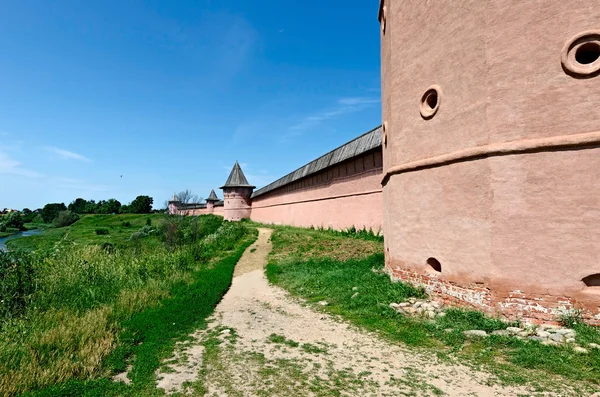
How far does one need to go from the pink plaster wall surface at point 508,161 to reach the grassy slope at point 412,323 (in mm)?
550

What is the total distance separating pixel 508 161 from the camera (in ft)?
14.7

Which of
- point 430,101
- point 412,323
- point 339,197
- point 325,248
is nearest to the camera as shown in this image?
point 412,323

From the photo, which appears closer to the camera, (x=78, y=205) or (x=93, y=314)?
(x=93, y=314)

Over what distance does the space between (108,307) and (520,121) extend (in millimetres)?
6551

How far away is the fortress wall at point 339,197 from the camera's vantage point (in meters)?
12.1

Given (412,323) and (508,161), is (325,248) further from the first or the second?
(508,161)

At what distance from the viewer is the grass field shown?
3.16 m

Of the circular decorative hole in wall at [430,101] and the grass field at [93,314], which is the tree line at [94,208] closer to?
the grass field at [93,314]

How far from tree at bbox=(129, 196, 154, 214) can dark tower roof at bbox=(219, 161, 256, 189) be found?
125 feet

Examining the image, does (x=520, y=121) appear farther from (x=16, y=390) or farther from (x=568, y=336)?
(x=16, y=390)

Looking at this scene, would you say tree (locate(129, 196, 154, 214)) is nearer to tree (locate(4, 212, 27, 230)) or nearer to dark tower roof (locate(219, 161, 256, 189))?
tree (locate(4, 212, 27, 230))

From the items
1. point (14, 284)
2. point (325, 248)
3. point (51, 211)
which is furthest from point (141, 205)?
point (14, 284)

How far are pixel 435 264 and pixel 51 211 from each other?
7411cm

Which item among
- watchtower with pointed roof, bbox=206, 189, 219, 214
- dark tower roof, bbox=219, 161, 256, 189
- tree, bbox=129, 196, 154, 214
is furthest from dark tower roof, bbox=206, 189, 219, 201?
tree, bbox=129, 196, 154, 214
